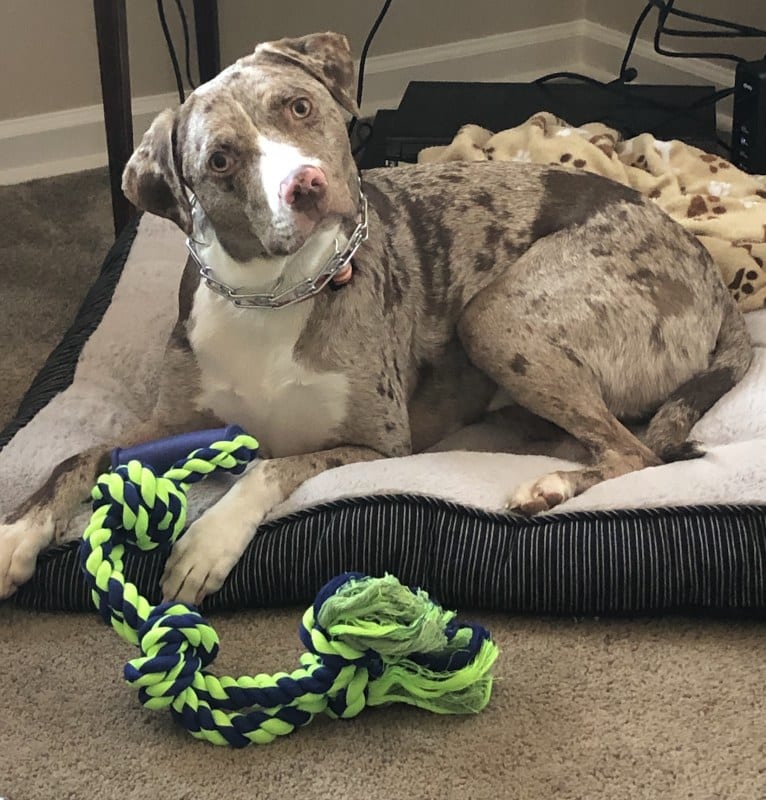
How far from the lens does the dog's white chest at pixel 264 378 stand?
2006 millimetres

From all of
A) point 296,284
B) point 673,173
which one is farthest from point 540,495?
point 673,173

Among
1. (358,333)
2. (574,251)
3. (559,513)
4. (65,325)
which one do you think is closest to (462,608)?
(559,513)

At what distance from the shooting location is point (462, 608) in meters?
1.83

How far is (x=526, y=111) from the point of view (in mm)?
3406

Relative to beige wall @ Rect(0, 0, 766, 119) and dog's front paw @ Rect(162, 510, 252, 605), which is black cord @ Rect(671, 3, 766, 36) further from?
dog's front paw @ Rect(162, 510, 252, 605)

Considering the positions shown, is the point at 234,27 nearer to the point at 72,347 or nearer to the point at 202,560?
the point at 72,347

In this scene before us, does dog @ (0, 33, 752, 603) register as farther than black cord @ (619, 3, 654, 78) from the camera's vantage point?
No

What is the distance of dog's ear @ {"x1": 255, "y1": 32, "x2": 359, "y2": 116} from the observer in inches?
78.9

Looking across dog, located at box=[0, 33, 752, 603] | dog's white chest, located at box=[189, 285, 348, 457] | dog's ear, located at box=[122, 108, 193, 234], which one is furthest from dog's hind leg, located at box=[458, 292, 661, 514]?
dog's ear, located at box=[122, 108, 193, 234]

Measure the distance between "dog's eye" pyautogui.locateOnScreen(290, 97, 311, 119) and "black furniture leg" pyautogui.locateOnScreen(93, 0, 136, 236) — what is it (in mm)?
1182

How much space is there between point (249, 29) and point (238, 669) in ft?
9.16

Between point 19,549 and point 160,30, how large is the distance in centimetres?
247

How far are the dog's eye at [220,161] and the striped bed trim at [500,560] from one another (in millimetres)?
568

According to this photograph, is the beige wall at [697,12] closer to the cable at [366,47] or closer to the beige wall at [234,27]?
the beige wall at [234,27]
